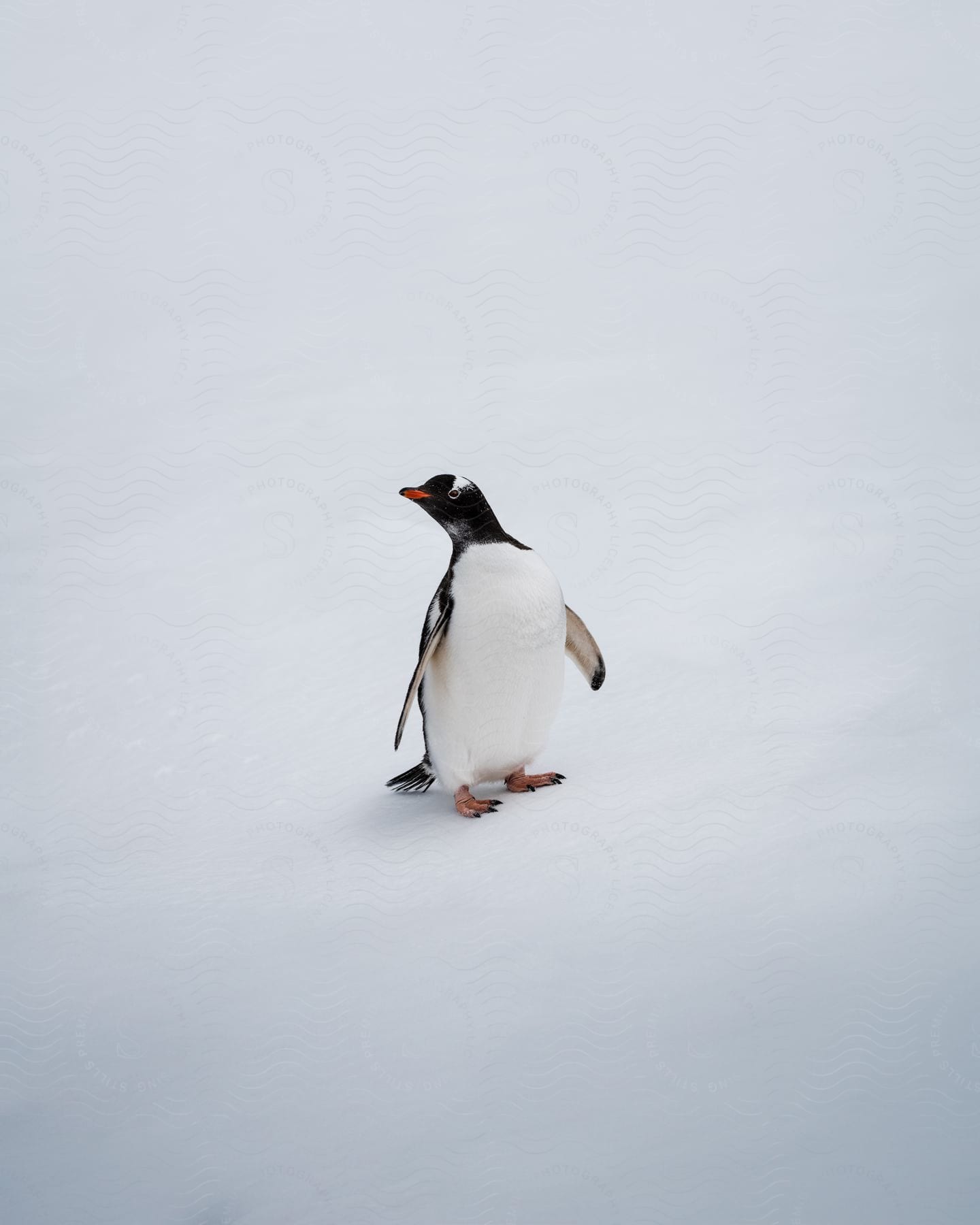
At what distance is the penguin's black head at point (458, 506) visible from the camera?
339 centimetres

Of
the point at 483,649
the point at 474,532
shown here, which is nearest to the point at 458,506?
the point at 474,532

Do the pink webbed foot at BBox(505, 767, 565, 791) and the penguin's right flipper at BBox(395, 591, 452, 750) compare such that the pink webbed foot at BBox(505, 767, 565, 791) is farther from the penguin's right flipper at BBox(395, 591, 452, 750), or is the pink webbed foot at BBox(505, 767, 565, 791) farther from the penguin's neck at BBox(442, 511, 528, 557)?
the penguin's neck at BBox(442, 511, 528, 557)

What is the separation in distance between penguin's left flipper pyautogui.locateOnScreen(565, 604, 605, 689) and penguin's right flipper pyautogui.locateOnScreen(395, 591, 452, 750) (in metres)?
0.48

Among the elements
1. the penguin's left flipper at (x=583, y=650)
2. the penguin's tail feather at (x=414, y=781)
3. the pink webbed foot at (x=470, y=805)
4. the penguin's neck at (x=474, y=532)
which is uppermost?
the penguin's neck at (x=474, y=532)

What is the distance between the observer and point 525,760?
12.1ft

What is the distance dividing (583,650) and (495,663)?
1.77 ft

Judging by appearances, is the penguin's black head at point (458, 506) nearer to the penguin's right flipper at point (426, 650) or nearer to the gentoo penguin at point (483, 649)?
the gentoo penguin at point (483, 649)

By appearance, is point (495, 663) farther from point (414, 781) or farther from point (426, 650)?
point (414, 781)

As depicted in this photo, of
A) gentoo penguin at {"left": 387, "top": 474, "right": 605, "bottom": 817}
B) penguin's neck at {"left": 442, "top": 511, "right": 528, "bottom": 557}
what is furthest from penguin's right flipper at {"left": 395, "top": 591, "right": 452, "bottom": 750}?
penguin's neck at {"left": 442, "top": 511, "right": 528, "bottom": 557}

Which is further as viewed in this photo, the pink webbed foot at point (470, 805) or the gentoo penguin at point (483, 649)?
the pink webbed foot at point (470, 805)

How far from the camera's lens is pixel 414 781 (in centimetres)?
391

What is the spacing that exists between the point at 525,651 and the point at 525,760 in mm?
414

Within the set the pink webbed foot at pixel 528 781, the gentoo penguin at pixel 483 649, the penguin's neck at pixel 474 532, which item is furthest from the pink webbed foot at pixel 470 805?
the penguin's neck at pixel 474 532

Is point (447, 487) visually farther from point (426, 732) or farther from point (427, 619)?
point (426, 732)
